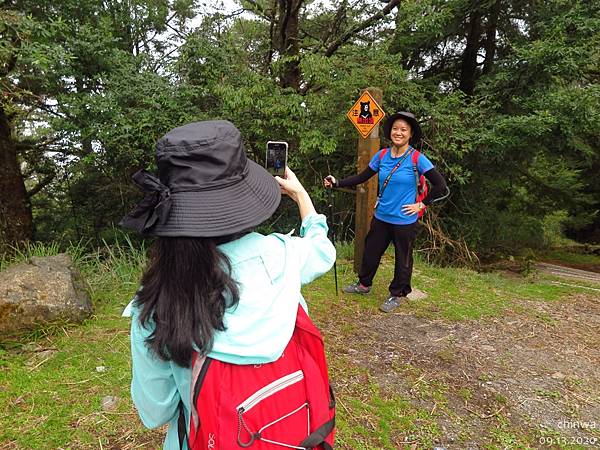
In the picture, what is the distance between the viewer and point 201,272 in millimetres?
1029

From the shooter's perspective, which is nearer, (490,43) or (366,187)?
(366,187)

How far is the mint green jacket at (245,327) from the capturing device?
1026 mm

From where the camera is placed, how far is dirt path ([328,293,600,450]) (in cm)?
260

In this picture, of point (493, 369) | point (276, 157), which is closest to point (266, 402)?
point (276, 157)

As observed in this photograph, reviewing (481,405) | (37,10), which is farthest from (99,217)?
(481,405)

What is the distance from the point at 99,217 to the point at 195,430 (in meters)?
8.79

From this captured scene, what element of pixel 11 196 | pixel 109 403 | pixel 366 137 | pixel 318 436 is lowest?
pixel 109 403

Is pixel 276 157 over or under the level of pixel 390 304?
over

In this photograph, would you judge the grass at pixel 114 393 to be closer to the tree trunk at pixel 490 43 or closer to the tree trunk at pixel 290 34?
the tree trunk at pixel 290 34

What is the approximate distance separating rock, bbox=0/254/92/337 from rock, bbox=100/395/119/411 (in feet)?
3.66

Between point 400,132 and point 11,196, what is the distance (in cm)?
757

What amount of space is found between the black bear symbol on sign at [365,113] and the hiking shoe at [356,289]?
1.83 m

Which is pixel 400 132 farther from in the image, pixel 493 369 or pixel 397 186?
pixel 493 369

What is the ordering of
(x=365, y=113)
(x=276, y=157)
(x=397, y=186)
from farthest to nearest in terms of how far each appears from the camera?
(x=365, y=113), (x=397, y=186), (x=276, y=157)
